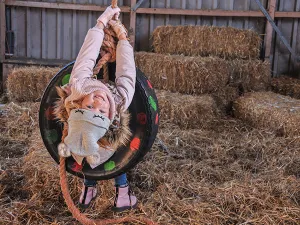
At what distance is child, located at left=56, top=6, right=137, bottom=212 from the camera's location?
64.8 inches

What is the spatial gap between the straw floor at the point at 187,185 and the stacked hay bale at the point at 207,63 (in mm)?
1325

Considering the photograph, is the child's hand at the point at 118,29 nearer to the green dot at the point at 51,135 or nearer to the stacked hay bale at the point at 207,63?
the green dot at the point at 51,135

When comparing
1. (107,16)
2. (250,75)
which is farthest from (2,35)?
(107,16)

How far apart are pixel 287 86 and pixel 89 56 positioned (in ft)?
13.1

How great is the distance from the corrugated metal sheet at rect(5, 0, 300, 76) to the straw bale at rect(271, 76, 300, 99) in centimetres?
45

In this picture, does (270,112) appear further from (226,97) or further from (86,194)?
(86,194)

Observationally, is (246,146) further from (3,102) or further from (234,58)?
(3,102)

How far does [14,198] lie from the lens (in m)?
2.49

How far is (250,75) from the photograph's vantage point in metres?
5.27

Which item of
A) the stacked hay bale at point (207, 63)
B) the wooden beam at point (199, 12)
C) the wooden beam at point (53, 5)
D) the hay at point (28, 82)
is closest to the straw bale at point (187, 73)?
the stacked hay bale at point (207, 63)

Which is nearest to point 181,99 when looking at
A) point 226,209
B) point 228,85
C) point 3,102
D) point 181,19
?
point 228,85

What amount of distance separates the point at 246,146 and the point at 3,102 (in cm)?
354

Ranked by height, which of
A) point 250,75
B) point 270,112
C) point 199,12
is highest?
point 199,12

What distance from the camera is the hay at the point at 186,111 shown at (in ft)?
14.1
